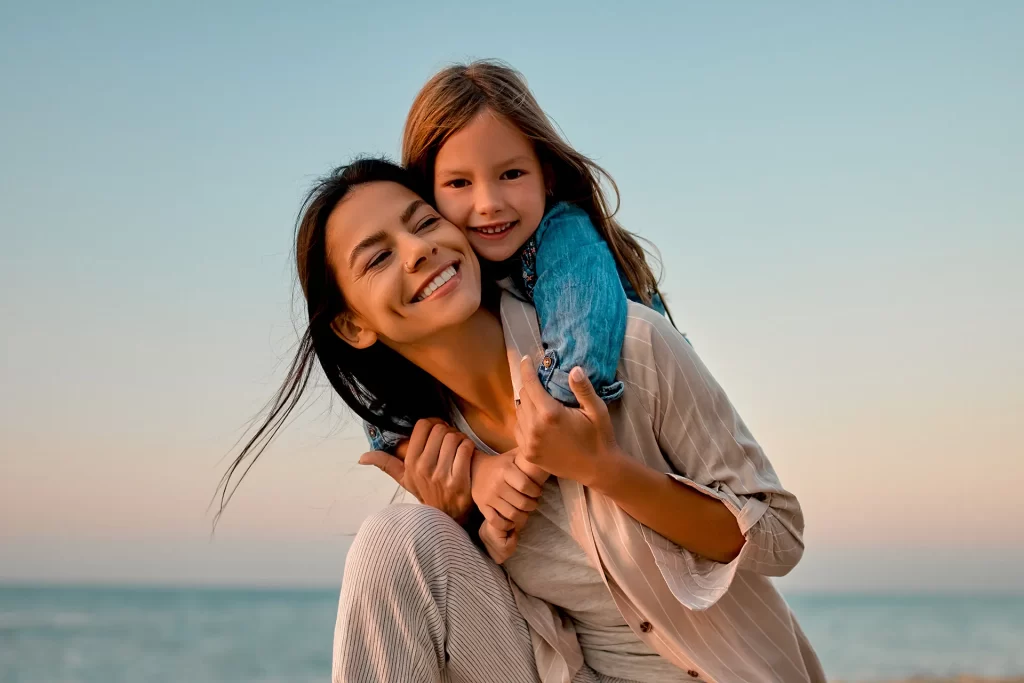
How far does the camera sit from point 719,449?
2.25m

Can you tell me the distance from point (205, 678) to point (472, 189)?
51.8ft

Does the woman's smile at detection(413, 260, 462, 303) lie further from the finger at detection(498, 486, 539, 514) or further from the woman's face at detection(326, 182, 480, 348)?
the finger at detection(498, 486, 539, 514)

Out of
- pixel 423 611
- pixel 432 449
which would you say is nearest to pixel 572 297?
pixel 432 449

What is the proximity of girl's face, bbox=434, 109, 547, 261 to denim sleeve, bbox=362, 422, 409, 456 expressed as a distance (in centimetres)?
58

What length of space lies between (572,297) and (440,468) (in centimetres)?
55

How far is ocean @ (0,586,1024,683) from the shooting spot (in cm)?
1697

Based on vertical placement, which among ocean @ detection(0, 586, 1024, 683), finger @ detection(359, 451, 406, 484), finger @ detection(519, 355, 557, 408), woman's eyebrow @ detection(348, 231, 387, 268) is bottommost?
ocean @ detection(0, 586, 1024, 683)

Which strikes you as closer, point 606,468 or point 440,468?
point 606,468

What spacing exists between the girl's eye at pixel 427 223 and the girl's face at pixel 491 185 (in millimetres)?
78

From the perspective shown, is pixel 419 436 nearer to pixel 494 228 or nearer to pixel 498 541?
pixel 498 541

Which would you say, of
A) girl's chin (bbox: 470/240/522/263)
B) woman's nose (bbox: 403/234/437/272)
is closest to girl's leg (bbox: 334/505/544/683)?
woman's nose (bbox: 403/234/437/272)

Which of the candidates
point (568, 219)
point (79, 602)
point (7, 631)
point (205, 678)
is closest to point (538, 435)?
point (568, 219)

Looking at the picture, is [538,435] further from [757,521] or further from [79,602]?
[79,602]

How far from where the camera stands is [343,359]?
277 centimetres
